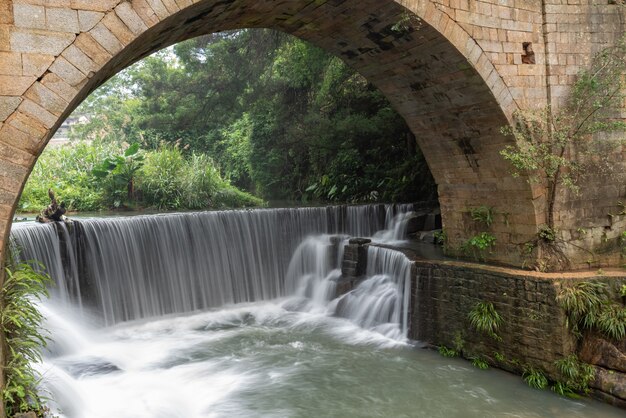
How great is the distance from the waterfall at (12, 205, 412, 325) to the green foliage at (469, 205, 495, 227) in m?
3.24

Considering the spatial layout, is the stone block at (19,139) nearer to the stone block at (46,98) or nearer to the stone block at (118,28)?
the stone block at (46,98)

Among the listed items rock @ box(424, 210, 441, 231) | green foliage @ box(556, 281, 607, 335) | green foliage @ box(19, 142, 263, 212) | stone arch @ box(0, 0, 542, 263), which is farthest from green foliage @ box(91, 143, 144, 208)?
green foliage @ box(556, 281, 607, 335)

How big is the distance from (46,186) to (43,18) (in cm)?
1148

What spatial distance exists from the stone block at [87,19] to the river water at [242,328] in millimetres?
3706

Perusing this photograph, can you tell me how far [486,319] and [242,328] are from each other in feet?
14.1

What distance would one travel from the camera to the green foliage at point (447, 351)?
7.33 meters

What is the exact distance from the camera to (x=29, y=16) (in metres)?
3.86

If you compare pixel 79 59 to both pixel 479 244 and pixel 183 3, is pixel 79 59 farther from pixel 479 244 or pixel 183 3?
pixel 479 244

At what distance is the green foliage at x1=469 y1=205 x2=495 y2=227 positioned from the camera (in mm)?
7824

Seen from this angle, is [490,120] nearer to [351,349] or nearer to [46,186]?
[351,349]

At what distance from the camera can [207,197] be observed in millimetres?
15391

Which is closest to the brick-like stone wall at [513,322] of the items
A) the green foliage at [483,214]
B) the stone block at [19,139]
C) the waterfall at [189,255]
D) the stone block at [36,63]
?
the green foliage at [483,214]

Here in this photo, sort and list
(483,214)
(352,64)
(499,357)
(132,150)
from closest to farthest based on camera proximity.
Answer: (499,357)
(352,64)
(483,214)
(132,150)

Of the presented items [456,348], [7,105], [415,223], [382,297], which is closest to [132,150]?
[415,223]
